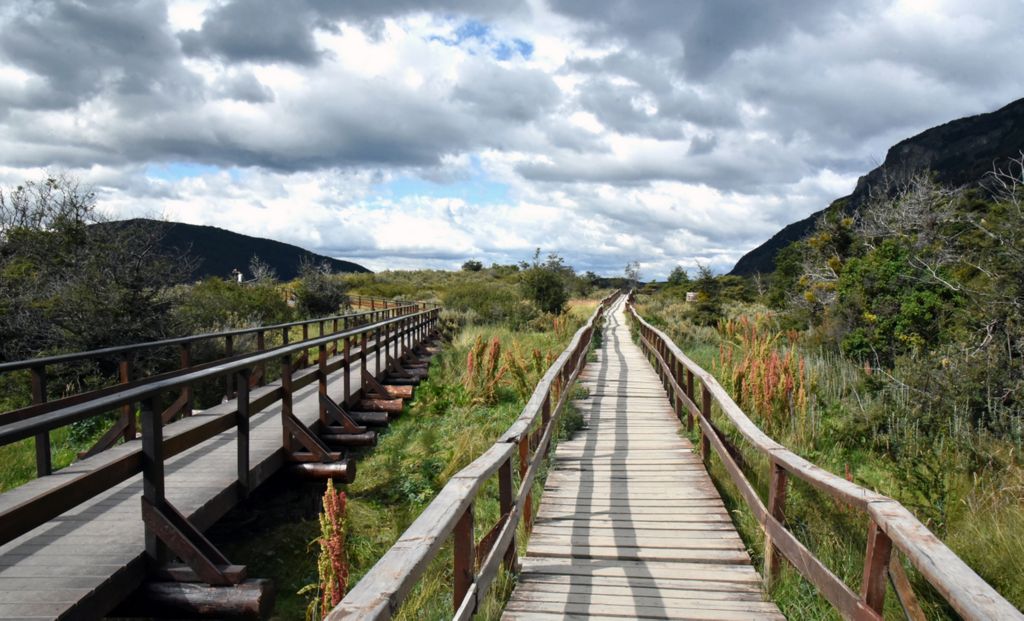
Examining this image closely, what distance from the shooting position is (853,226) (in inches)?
730

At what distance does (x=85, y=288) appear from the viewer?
11.9m

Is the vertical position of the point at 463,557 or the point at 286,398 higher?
the point at 286,398

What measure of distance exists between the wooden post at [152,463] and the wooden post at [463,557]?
1.94 metres

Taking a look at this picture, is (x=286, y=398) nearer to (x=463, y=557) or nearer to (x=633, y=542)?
→ (x=633, y=542)

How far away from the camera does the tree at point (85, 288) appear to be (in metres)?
11.7

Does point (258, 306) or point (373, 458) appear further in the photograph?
point (258, 306)

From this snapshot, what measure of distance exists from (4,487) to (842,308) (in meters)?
13.3

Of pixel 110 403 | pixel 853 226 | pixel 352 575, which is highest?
pixel 853 226

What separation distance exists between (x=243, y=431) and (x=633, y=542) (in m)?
3.29

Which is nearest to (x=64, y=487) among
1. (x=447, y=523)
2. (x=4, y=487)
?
(x=447, y=523)

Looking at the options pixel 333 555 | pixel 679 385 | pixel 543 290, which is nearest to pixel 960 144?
pixel 543 290

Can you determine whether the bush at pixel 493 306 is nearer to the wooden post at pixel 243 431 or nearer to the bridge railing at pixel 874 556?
the wooden post at pixel 243 431

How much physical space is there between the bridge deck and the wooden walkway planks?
89.0 inches

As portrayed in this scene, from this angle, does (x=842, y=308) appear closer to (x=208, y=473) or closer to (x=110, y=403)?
(x=208, y=473)
